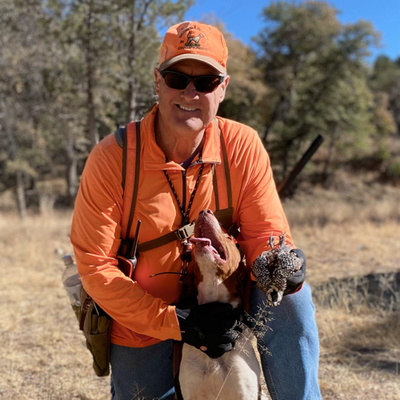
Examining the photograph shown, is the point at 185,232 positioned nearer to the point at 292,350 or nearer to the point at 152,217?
the point at 152,217

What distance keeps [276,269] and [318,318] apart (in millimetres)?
2863

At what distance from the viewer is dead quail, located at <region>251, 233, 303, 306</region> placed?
7.63ft

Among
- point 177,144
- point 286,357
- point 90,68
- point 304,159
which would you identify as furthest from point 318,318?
point 90,68

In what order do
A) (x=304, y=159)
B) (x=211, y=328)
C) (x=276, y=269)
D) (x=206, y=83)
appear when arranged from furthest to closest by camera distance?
(x=304, y=159) → (x=206, y=83) → (x=211, y=328) → (x=276, y=269)

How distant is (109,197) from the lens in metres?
2.70

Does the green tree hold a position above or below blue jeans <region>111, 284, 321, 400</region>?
above

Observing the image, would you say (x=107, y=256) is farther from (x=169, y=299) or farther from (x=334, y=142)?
(x=334, y=142)

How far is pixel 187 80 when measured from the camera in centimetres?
268

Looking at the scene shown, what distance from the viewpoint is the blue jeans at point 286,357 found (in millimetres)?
2574

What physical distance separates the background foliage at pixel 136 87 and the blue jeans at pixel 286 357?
10.5ft

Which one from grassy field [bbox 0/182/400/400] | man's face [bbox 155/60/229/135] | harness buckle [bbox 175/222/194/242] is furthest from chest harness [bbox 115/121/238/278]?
grassy field [bbox 0/182/400/400]

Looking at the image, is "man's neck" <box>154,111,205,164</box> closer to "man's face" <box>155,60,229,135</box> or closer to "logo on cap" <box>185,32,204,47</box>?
"man's face" <box>155,60,229,135</box>

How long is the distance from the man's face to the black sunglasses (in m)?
0.02

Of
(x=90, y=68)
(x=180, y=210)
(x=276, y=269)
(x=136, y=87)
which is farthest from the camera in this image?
(x=90, y=68)
